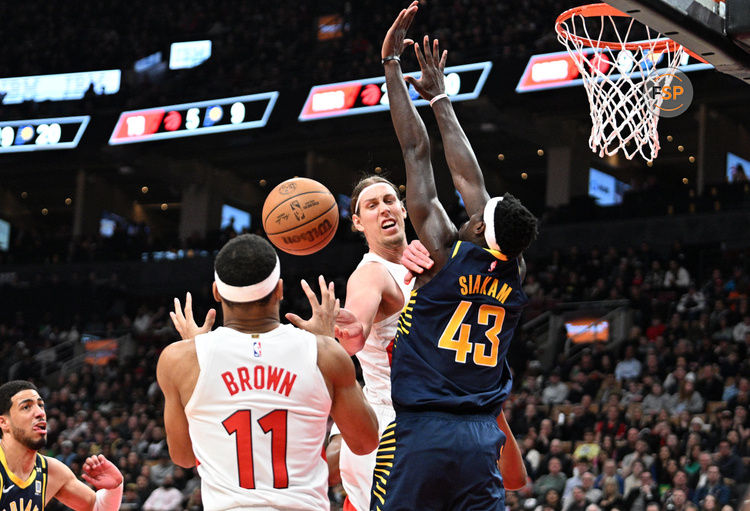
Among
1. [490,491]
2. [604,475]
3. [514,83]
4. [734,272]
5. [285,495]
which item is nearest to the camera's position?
[285,495]

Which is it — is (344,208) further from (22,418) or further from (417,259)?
(417,259)

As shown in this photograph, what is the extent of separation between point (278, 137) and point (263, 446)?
2277cm

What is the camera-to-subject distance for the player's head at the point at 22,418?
602 cm

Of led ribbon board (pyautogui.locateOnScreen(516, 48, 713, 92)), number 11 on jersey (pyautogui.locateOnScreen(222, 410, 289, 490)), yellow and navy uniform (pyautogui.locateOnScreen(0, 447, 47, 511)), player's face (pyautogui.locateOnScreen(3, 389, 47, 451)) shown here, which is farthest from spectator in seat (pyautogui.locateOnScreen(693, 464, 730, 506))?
led ribbon board (pyautogui.locateOnScreen(516, 48, 713, 92))

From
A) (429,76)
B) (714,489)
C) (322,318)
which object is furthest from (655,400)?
(322,318)

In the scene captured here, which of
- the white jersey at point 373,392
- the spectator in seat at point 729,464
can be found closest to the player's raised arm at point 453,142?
the white jersey at point 373,392

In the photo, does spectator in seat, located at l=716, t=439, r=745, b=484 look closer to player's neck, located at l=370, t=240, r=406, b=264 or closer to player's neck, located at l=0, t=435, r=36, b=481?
player's neck, located at l=370, t=240, r=406, b=264

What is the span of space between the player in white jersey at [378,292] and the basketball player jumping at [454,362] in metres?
0.49

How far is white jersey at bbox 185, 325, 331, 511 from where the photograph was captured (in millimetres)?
3486

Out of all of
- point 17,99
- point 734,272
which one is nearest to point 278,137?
point 17,99

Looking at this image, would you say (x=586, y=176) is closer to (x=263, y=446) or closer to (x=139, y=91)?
(x=139, y=91)

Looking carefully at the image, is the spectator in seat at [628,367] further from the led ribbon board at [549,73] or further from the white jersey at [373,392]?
the white jersey at [373,392]

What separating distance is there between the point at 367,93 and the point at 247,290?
18.1 m

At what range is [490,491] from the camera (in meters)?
3.97
